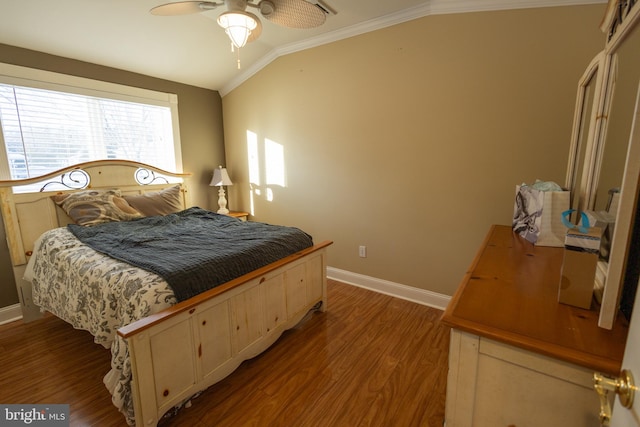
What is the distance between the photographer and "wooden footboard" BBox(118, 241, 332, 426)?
4.38ft

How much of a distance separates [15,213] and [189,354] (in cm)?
219

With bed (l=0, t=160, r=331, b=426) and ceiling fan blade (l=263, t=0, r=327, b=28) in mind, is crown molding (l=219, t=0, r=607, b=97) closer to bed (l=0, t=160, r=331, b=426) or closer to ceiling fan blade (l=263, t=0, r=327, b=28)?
ceiling fan blade (l=263, t=0, r=327, b=28)

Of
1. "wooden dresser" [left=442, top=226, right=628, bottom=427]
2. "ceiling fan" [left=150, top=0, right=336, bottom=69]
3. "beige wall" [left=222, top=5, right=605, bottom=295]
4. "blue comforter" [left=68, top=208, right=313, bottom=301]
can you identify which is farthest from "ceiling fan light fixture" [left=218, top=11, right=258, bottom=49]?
"wooden dresser" [left=442, top=226, right=628, bottom=427]

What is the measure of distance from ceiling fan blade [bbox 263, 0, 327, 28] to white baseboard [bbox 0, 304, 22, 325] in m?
3.19

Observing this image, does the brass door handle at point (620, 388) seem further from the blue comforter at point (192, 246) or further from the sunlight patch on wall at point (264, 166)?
the sunlight patch on wall at point (264, 166)

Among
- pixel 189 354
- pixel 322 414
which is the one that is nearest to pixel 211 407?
pixel 189 354

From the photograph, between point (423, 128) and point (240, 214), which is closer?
point (423, 128)

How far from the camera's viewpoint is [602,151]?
3.62 feet

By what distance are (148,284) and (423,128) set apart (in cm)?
231

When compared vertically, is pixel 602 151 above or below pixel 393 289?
above

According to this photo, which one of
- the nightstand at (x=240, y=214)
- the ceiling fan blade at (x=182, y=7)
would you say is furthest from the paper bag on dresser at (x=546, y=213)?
the nightstand at (x=240, y=214)

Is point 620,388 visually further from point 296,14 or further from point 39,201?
point 39,201

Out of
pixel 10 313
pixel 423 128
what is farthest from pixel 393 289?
pixel 10 313

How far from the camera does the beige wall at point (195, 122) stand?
3016mm
